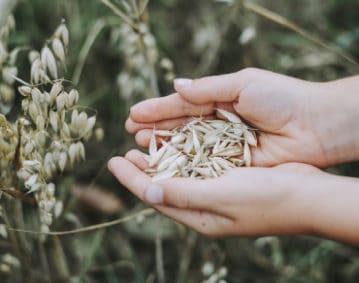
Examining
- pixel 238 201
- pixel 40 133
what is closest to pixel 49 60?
pixel 40 133

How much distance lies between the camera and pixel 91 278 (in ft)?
6.26

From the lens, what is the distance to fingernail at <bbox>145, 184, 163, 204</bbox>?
1.24 metres

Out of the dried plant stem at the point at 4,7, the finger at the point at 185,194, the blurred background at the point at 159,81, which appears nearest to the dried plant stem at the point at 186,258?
the blurred background at the point at 159,81

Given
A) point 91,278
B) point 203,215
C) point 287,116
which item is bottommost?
point 91,278

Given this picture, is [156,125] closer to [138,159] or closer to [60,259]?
[138,159]

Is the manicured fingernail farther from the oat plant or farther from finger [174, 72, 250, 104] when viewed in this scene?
the oat plant

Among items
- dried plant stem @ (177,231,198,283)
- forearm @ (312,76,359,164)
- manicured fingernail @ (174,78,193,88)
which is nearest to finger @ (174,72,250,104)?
manicured fingernail @ (174,78,193,88)

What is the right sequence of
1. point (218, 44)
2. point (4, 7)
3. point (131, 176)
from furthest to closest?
point (218, 44), point (131, 176), point (4, 7)

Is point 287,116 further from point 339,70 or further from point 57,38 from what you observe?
point 339,70

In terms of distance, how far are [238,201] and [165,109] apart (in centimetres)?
41

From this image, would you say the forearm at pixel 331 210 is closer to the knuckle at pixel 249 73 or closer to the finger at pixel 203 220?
the finger at pixel 203 220

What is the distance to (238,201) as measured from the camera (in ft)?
4.08

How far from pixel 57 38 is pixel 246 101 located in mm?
513

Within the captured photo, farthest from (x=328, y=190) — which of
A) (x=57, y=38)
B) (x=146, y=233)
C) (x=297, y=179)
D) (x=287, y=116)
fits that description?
(x=146, y=233)
